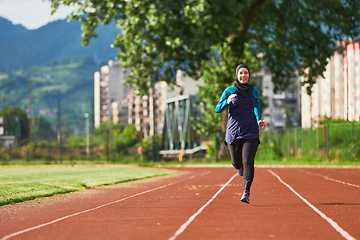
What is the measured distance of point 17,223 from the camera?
324 inches

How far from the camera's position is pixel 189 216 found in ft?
27.9

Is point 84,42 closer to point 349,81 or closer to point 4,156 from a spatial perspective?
point 4,156

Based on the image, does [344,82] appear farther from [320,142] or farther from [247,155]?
[247,155]

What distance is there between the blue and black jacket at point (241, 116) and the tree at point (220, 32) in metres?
19.4

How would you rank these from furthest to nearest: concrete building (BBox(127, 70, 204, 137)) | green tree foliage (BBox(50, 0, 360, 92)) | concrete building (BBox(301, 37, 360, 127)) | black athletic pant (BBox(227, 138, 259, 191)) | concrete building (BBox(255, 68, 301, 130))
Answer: concrete building (BBox(127, 70, 204, 137)) → concrete building (BBox(255, 68, 301, 130)) → concrete building (BBox(301, 37, 360, 127)) → green tree foliage (BBox(50, 0, 360, 92)) → black athletic pant (BBox(227, 138, 259, 191))

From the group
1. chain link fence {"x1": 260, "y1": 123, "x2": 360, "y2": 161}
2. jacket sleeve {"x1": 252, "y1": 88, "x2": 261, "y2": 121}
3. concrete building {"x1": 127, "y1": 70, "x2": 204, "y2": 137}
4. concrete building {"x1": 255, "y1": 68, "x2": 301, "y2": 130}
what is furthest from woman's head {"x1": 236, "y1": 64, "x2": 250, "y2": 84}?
concrete building {"x1": 127, "y1": 70, "x2": 204, "y2": 137}

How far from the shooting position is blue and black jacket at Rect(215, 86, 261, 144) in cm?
1000

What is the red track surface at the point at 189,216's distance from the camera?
6805mm

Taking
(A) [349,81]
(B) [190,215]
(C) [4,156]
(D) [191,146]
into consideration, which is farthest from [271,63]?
(A) [349,81]

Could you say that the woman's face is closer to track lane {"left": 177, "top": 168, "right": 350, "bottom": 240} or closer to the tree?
track lane {"left": 177, "top": 168, "right": 350, "bottom": 240}

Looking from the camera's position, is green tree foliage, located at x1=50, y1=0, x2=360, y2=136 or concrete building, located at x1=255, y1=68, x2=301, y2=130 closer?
green tree foliage, located at x1=50, y1=0, x2=360, y2=136

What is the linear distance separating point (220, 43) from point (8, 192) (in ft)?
74.0

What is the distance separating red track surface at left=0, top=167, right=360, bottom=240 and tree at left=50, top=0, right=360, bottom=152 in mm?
18767

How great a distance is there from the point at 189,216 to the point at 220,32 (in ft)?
86.2
